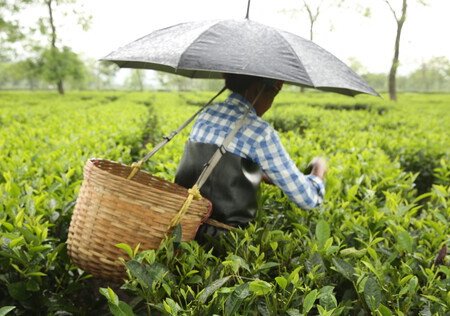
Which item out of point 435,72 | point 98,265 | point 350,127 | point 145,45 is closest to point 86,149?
point 145,45

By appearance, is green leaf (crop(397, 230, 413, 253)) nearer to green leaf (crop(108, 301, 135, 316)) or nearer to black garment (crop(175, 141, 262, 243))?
black garment (crop(175, 141, 262, 243))

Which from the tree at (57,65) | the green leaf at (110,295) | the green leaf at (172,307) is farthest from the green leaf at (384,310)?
the tree at (57,65)

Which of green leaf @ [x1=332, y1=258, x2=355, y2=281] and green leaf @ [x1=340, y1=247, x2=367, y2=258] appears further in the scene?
green leaf @ [x1=340, y1=247, x2=367, y2=258]

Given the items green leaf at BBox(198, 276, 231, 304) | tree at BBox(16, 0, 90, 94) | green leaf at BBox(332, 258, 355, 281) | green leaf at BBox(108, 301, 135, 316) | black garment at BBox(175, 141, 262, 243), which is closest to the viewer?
green leaf at BBox(108, 301, 135, 316)

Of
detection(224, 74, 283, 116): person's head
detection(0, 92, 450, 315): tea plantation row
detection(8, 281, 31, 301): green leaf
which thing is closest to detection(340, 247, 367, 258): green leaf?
detection(0, 92, 450, 315): tea plantation row

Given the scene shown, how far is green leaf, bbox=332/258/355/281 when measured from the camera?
1567 mm

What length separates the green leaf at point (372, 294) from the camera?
1388 millimetres

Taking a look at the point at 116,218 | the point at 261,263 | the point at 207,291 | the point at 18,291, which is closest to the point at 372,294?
the point at 261,263

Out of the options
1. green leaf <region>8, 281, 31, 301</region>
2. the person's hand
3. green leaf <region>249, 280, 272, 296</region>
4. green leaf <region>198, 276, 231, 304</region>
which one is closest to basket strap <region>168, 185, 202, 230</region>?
green leaf <region>198, 276, 231, 304</region>

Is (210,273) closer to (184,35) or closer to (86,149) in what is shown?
(184,35)

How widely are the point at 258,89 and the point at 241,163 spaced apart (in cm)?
46

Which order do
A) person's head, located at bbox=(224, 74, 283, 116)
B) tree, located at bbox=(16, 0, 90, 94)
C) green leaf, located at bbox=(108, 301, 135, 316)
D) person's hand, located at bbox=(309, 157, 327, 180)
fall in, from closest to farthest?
1. green leaf, located at bbox=(108, 301, 135, 316)
2. person's head, located at bbox=(224, 74, 283, 116)
3. person's hand, located at bbox=(309, 157, 327, 180)
4. tree, located at bbox=(16, 0, 90, 94)

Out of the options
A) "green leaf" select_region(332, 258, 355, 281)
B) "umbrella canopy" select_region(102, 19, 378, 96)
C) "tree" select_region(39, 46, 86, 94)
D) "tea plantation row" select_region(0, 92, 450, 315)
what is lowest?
"tree" select_region(39, 46, 86, 94)

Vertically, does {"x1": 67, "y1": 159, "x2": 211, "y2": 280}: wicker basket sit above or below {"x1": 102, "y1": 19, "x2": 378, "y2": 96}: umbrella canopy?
below
